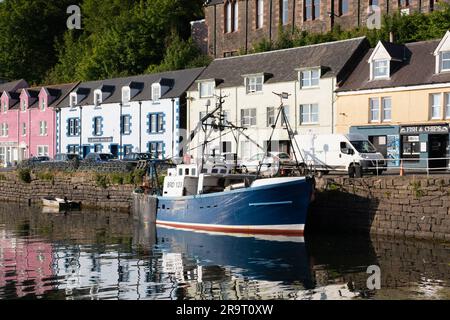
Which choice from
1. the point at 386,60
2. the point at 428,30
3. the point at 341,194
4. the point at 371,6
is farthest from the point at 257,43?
the point at 341,194

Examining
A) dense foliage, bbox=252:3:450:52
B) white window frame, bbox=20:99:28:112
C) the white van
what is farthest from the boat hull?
white window frame, bbox=20:99:28:112

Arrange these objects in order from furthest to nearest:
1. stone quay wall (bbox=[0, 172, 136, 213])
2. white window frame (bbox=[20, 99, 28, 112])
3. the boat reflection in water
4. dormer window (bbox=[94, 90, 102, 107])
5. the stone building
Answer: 1. white window frame (bbox=[20, 99, 28, 112])
2. dormer window (bbox=[94, 90, 102, 107])
3. the stone building
4. stone quay wall (bbox=[0, 172, 136, 213])
5. the boat reflection in water

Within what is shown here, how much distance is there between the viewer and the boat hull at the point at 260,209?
29328 mm

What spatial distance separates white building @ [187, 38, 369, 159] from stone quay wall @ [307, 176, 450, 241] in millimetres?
13367

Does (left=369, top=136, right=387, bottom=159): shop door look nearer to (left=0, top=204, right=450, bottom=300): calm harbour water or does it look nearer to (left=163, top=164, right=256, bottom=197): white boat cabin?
(left=163, top=164, right=256, bottom=197): white boat cabin

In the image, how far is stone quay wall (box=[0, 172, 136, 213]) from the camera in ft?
147

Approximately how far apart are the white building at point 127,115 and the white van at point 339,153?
18263mm

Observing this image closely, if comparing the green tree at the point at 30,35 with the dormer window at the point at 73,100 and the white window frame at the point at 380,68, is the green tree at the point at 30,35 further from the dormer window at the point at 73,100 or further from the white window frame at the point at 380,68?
the white window frame at the point at 380,68

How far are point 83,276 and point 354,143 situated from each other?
18.6 meters

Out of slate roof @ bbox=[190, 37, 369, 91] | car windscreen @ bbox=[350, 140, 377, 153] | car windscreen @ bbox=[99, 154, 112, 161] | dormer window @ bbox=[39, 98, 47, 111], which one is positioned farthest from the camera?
dormer window @ bbox=[39, 98, 47, 111]

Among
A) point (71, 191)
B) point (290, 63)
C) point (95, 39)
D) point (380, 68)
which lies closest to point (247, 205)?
point (380, 68)

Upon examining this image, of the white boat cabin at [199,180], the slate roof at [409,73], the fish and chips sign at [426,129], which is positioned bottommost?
the white boat cabin at [199,180]

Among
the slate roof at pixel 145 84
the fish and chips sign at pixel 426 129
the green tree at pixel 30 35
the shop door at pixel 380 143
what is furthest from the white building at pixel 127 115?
the green tree at pixel 30 35

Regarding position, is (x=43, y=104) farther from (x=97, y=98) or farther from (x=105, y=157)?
(x=105, y=157)
